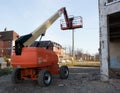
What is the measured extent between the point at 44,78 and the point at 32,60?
1.17 metres

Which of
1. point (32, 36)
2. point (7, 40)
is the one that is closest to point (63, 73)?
point (32, 36)

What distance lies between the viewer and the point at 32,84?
1408 cm

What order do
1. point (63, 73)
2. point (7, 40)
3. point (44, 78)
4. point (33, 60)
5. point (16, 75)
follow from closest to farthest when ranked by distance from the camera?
point (33, 60) < point (44, 78) < point (16, 75) < point (63, 73) < point (7, 40)

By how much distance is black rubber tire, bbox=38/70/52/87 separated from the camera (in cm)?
→ 1291

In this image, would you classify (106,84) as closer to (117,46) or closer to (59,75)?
(59,75)

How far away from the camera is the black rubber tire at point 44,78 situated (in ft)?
42.3

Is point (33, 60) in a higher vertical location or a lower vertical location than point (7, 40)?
lower

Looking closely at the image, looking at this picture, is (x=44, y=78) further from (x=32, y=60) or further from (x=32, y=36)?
(x=32, y=36)

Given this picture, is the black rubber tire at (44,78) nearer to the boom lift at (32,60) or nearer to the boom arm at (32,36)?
the boom lift at (32,60)

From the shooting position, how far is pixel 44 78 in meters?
13.1

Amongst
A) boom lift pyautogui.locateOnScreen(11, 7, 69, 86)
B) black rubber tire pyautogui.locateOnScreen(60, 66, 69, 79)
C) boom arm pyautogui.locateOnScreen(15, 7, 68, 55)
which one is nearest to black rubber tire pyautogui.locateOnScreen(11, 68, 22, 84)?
boom lift pyautogui.locateOnScreen(11, 7, 69, 86)

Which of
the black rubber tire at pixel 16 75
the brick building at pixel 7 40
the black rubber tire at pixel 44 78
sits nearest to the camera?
the black rubber tire at pixel 44 78

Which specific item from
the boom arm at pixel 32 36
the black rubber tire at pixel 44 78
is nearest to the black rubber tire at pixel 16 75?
the boom arm at pixel 32 36

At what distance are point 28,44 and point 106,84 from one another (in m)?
4.83
